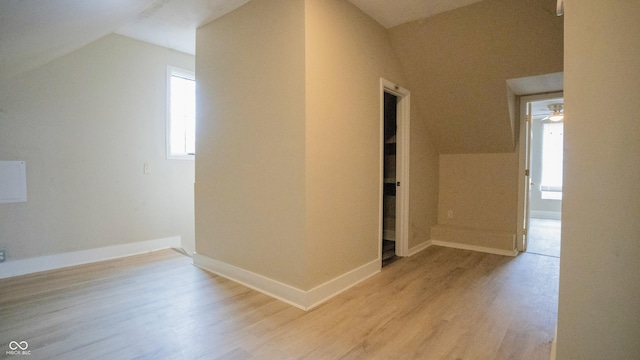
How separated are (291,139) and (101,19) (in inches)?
74.2

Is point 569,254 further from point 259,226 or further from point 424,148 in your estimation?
point 424,148

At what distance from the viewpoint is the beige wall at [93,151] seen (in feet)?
9.48

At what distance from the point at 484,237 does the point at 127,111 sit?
4875 millimetres

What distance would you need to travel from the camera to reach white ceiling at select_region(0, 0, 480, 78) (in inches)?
72.4

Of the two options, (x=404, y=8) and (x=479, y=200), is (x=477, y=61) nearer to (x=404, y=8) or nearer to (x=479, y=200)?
(x=404, y=8)

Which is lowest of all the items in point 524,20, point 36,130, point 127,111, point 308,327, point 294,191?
point 308,327

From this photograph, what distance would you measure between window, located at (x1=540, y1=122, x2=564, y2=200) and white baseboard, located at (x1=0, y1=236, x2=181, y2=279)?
7.75 m

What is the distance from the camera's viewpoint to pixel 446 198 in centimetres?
437

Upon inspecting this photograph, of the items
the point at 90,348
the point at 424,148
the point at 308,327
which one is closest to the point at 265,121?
the point at 308,327

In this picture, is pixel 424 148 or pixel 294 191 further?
pixel 424 148

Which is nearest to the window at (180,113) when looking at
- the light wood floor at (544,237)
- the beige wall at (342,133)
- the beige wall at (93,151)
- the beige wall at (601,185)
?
the beige wall at (93,151)

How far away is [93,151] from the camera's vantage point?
3.31m

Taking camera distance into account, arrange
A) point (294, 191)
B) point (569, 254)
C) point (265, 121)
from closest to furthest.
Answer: point (569, 254) → point (294, 191) → point (265, 121)

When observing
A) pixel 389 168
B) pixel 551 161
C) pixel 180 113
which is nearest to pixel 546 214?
pixel 551 161
